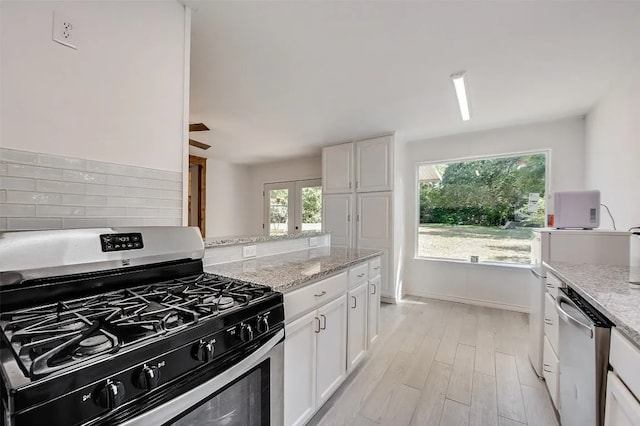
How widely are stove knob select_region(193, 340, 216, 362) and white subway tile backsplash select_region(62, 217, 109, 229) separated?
80 cm

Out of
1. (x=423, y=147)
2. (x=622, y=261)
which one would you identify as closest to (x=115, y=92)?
(x=622, y=261)

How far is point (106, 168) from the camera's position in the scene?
125 cm

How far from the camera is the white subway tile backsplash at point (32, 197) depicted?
3.31 ft

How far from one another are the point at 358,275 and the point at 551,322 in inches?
50.6

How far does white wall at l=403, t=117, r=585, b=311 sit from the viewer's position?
3291 millimetres

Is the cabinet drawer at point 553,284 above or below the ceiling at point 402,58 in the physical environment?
below

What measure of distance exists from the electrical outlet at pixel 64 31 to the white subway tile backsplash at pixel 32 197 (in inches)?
24.1

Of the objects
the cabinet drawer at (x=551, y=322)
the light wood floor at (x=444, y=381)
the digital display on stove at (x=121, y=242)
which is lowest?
the light wood floor at (x=444, y=381)

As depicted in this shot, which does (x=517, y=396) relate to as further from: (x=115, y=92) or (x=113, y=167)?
(x=115, y=92)

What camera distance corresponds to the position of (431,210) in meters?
4.21

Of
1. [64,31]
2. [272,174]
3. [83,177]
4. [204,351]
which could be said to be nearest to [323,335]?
[204,351]

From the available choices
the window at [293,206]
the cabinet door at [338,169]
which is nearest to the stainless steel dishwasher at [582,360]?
the cabinet door at [338,169]

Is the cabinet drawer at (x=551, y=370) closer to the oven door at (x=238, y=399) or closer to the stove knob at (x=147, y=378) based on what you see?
the oven door at (x=238, y=399)

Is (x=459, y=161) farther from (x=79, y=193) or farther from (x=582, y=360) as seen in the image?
(x=79, y=193)
